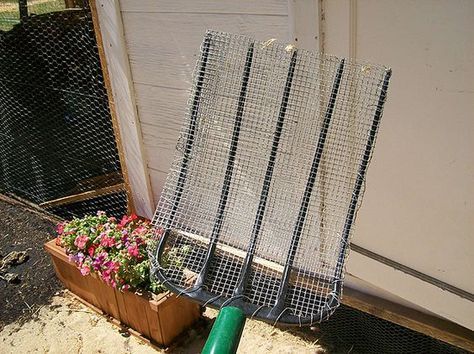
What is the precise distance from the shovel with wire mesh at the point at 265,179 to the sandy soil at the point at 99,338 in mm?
1035

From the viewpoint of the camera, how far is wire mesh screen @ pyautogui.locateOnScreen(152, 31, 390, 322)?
182 cm

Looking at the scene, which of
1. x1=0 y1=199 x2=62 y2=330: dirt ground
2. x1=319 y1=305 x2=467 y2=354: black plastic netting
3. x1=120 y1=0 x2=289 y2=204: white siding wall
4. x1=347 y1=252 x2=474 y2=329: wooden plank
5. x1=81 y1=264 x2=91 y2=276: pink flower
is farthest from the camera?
x1=0 y1=199 x2=62 y2=330: dirt ground

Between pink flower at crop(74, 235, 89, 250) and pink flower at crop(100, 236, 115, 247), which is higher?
pink flower at crop(100, 236, 115, 247)

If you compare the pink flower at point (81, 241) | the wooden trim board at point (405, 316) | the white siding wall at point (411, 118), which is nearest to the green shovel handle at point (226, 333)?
the wooden trim board at point (405, 316)

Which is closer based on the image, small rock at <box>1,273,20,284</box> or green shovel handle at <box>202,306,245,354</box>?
green shovel handle at <box>202,306,245,354</box>

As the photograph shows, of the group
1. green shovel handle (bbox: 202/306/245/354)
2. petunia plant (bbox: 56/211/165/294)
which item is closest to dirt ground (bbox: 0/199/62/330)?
petunia plant (bbox: 56/211/165/294)

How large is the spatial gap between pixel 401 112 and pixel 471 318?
0.98 metres

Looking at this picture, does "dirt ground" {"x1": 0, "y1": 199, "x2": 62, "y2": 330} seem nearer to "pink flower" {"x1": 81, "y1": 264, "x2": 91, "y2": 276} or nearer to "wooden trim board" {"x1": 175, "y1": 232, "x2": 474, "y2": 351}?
"pink flower" {"x1": 81, "y1": 264, "x2": 91, "y2": 276}

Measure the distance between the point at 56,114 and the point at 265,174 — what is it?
298 cm

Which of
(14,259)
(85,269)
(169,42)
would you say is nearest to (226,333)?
(85,269)

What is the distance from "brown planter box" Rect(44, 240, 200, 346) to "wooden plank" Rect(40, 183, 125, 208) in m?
0.73

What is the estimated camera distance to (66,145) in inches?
174

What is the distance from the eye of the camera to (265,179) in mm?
1870

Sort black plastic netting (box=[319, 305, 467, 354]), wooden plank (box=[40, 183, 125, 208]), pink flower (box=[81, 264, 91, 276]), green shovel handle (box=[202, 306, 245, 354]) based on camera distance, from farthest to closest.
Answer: wooden plank (box=[40, 183, 125, 208]), pink flower (box=[81, 264, 91, 276]), black plastic netting (box=[319, 305, 467, 354]), green shovel handle (box=[202, 306, 245, 354])
